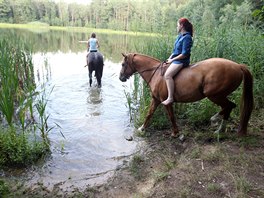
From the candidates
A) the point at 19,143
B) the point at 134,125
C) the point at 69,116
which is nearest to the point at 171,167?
the point at 134,125

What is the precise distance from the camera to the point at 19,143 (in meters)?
3.81

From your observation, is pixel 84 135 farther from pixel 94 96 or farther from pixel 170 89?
pixel 94 96

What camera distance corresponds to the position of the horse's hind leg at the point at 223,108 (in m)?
4.38

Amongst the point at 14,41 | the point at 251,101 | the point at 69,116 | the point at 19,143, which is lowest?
the point at 69,116

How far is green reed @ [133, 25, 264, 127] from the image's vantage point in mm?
5114

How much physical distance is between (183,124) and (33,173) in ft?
10.3

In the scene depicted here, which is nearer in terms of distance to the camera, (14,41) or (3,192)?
(3,192)

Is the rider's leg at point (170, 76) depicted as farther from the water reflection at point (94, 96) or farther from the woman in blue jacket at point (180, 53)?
the water reflection at point (94, 96)

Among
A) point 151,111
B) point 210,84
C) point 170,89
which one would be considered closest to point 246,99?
point 210,84

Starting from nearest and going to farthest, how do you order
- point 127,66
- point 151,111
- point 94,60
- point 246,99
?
point 246,99, point 151,111, point 127,66, point 94,60

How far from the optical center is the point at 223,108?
450cm

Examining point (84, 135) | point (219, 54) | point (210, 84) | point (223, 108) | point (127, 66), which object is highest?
point (219, 54)

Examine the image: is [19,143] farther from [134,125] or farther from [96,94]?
[96,94]

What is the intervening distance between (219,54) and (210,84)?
1.84 meters
